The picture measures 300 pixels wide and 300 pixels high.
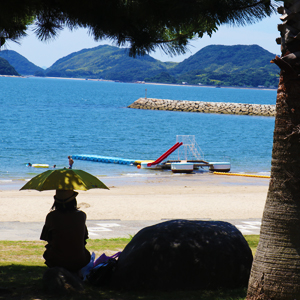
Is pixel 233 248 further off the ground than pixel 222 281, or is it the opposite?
pixel 233 248

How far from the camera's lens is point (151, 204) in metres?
16.9

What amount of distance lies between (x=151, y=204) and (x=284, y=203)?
40.2ft

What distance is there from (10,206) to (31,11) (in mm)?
12368

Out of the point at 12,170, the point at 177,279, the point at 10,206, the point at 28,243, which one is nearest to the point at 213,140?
the point at 12,170

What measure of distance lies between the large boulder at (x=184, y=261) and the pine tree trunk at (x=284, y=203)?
670 millimetres

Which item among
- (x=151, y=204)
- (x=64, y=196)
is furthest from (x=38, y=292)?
(x=151, y=204)

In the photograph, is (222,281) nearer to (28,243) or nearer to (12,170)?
(28,243)

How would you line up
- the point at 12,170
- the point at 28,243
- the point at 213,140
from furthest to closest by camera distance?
the point at 213,140
the point at 12,170
the point at 28,243

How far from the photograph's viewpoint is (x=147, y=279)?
545 centimetres

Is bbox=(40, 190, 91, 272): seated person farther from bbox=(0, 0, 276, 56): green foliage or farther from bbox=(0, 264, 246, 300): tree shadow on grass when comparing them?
bbox=(0, 0, 276, 56): green foliage

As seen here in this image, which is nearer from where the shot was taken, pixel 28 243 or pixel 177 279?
pixel 177 279

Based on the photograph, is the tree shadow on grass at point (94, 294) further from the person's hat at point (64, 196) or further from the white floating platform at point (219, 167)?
the white floating platform at point (219, 167)

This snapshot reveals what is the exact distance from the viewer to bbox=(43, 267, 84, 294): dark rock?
5.12 metres

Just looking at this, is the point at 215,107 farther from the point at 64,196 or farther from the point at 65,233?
the point at 65,233
